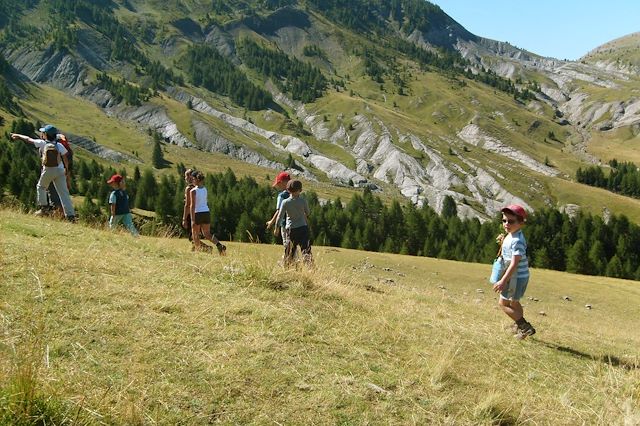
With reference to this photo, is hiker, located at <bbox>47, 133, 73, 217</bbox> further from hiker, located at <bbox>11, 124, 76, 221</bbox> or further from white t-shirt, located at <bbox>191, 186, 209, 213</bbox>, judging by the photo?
white t-shirt, located at <bbox>191, 186, 209, 213</bbox>

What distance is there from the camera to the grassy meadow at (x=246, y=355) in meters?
4.66

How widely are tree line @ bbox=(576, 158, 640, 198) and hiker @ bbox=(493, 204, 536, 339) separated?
682 feet

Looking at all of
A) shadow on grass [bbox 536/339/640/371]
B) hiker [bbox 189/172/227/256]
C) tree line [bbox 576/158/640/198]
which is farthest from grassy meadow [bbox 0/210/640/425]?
tree line [bbox 576/158/640/198]

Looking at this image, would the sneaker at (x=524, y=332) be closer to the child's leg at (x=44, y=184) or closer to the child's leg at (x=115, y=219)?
the child's leg at (x=44, y=184)

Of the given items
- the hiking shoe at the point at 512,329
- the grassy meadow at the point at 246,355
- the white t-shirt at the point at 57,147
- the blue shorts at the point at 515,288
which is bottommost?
the hiking shoe at the point at 512,329

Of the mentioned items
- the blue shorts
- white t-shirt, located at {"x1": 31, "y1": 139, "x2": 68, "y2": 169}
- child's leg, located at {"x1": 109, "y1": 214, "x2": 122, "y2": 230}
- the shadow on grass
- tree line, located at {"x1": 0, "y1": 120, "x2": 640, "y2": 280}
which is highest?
white t-shirt, located at {"x1": 31, "y1": 139, "x2": 68, "y2": 169}

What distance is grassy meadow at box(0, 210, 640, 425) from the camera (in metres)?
4.66

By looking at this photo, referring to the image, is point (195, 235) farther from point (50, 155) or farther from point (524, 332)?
point (524, 332)

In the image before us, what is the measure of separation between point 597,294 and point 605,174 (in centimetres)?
19831

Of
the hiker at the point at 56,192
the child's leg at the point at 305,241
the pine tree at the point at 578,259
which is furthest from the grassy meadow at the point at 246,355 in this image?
the pine tree at the point at 578,259

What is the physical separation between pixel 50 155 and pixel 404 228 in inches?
3477

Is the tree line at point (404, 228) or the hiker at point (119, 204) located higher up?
the hiker at point (119, 204)

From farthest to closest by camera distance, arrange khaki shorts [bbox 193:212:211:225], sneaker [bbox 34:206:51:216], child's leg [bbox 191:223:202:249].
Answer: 1. khaki shorts [bbox 193:212:211:225]
2. child's leg [bbox 191:223:202:249]
3. sneaker [bbox 34:206:51:216]

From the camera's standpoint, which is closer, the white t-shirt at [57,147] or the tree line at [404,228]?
the white t-shirt at [57,147]
